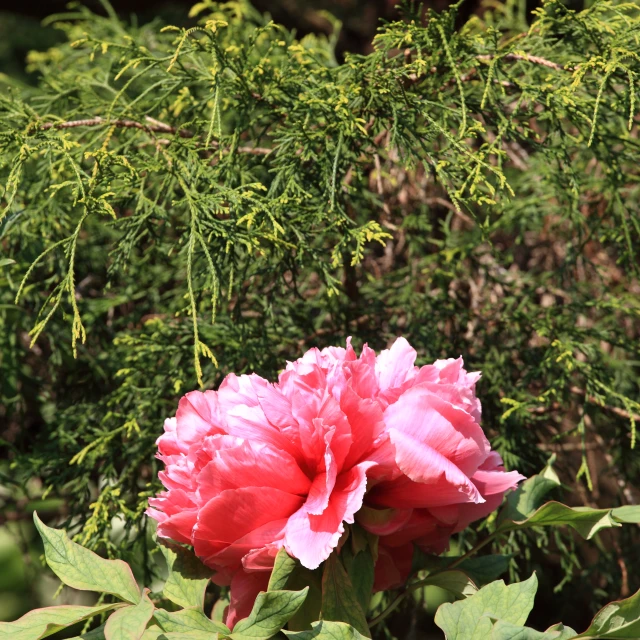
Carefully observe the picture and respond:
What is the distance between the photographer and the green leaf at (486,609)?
0.48 metres

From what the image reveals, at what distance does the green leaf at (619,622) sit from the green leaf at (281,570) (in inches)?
6.9

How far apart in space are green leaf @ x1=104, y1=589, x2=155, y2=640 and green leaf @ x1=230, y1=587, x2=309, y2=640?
55mm

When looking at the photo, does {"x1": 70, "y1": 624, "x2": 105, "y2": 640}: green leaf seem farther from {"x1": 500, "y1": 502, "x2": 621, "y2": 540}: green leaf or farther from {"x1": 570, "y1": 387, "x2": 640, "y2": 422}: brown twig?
{"x1": 570, "y1": 387, "x2": 640, "y2": 422}: brown twig

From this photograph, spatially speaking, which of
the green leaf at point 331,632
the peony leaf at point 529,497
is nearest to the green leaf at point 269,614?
the green leaf at point 331,632

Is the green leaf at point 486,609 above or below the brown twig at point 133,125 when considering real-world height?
below

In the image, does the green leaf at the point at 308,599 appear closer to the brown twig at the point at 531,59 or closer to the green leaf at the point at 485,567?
the green leaf at the point at 485,567

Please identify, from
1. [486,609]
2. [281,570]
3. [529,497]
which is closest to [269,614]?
[281,570]

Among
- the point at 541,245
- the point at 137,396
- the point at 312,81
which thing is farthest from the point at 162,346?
the point at 541,245

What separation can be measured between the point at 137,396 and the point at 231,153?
0.24 m

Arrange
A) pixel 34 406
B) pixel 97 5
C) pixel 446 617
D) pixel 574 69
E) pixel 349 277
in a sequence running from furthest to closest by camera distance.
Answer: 1. pixel 97 5
2. pixel 34 406
3. pixel 349 277
4. pixel 574 69
5. pixel 446 617

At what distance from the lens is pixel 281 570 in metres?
0.49

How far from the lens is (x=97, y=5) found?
8.70 ft

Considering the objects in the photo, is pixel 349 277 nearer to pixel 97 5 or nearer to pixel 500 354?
pixel 500 354

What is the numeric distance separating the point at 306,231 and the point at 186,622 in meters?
0.33
